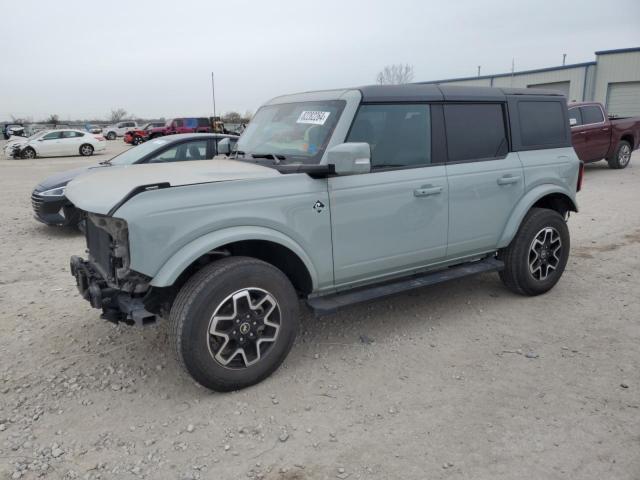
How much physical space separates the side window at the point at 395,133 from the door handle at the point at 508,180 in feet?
2.67

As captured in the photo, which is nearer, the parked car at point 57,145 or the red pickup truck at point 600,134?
the red pickup truck at point 600,134

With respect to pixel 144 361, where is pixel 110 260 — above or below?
Answer: above

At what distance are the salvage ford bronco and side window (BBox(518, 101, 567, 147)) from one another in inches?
0.6

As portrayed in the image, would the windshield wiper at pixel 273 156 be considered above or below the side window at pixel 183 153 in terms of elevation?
below

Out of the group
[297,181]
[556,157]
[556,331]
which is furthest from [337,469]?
[556,157]

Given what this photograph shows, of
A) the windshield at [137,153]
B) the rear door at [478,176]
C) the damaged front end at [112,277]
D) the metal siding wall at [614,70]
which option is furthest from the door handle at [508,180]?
the metal siding wall at [614,70]

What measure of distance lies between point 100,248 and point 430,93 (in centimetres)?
288

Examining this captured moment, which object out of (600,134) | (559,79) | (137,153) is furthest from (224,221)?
(559,79)

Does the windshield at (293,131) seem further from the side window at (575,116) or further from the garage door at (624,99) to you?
the garage door at (624,99)

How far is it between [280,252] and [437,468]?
1751 millimetres

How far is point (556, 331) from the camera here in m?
4.30

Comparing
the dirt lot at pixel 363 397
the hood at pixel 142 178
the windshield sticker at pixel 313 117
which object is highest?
the windshield sticker at pixel 313 117

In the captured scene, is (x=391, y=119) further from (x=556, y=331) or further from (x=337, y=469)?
(x=337, y=469)

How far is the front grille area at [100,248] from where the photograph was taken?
3.41m
